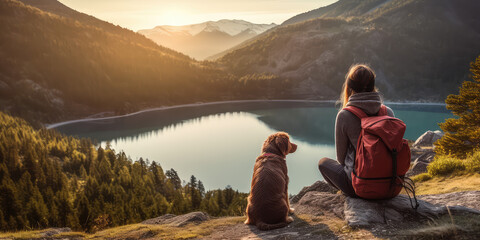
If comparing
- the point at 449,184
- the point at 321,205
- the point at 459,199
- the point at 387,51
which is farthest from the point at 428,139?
the point at 387,51

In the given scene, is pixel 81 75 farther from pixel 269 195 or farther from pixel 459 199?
pixel 459 199

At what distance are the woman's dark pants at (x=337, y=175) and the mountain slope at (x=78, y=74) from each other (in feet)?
312

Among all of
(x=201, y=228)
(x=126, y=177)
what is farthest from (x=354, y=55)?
(x=201, y=228)

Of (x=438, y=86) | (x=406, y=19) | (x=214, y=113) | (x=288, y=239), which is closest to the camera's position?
(x=288, y=239)

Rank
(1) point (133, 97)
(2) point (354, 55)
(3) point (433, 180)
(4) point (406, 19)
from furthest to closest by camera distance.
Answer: (4) point (406, 19) < (2) point (354, 55) < (1) point (133, 97) < (3) point (433, 180)

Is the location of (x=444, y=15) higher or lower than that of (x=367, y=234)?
higher

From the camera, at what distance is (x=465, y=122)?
13.0m

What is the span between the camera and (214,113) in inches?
3885

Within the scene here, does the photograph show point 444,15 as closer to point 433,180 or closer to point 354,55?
point 354,55

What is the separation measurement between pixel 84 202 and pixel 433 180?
1951cm

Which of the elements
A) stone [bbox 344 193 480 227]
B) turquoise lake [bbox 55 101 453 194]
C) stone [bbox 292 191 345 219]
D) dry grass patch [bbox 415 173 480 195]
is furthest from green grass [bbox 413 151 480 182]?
turquoise lake [bbox 55 101 453 194]

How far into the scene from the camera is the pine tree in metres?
12.5

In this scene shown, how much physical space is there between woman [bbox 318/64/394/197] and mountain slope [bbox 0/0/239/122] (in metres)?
95.5

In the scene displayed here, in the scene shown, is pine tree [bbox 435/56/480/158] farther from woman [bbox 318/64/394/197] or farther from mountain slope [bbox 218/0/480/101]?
mountain slope [bbox 218/0/480/101]
